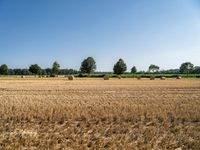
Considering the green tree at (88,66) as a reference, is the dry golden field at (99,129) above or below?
below

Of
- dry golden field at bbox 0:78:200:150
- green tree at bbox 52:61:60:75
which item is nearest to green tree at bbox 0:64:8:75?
green tree at bbox 52:61:60:75

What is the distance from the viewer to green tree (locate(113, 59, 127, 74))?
12707 cm

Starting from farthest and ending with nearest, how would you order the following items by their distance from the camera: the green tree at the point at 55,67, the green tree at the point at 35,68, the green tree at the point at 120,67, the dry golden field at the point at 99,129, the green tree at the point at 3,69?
the green tree at the point at 3,69, the green tree at the point at 55,67, the green tree at the point at 35,68, the green tree at the point at 120,67, the dry golden field at the point at 99,129

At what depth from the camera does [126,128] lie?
10.4 meters

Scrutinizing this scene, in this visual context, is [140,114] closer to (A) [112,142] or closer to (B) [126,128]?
(B) [126,128]

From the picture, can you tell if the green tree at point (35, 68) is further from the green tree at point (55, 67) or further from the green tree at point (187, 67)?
the green tree at point (187, 67)

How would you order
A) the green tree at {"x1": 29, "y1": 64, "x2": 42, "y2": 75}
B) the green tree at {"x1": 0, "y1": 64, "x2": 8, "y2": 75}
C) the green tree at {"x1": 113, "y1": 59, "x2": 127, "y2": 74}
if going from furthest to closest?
the green tree at {"x1": 0, "y1": 64, "x2": 8, "y2": 75} → the green tree at {"x1": 29, "y1": 64, "x2": 42, "y2": 75} → the green tree at {"x1": 113, "y1": 59, "x2": 127, "y2": 74}

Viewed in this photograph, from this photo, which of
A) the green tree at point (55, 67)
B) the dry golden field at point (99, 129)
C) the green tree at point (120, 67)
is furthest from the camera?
the green tree at point (55, 67)

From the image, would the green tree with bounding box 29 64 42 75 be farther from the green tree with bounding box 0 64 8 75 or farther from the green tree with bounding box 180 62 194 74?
the green tree with bounding box 180 62 194 74

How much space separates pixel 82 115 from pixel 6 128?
376cm

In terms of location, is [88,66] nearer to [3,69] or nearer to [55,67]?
[55,67]

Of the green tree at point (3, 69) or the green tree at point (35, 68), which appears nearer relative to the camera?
the green tree at point (35, 68)

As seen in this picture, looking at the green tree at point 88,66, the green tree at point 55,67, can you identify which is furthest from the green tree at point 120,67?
the green tree at point 55,67

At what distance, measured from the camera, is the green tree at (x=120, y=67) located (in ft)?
417
